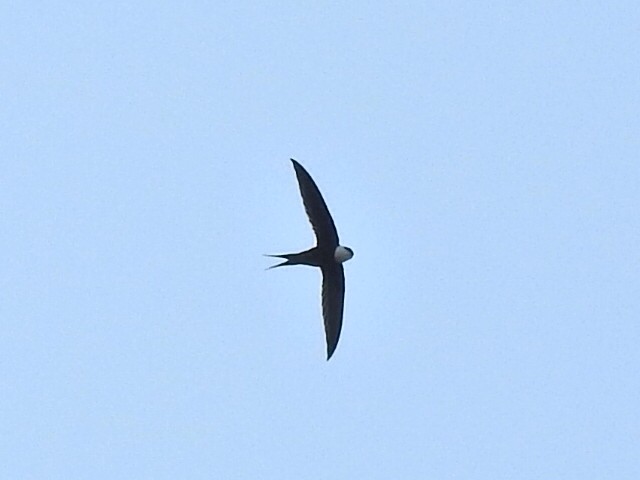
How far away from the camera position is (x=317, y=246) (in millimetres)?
44844

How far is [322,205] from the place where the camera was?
44.3 m

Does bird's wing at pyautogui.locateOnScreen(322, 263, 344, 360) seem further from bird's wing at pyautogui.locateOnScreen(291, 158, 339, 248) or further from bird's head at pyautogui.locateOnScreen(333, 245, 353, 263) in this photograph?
bird's wing at pyautogui.locateOnScreen(291, 158, 339, 248)

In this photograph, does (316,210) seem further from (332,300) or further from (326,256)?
(332,300)

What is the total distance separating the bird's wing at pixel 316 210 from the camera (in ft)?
145

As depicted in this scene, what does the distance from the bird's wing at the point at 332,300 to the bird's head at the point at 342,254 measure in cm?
11

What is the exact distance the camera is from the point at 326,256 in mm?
44969

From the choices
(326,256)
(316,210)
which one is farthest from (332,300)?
(316,210)

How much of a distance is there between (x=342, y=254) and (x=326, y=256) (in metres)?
0.20

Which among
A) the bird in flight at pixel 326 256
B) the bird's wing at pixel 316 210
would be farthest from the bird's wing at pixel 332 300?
the bird's wing at pixel 316 210

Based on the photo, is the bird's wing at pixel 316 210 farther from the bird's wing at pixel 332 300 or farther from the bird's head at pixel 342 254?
the bird's wing at pixel 332 300

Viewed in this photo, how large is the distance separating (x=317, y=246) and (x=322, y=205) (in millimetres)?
730

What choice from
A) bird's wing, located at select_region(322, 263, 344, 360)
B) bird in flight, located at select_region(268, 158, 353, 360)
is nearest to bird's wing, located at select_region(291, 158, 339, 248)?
bird in flight, located at select_region(268, 158, 353, 360)

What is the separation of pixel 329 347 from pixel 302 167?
241cm

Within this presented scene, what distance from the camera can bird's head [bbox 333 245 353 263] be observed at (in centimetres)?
4500
